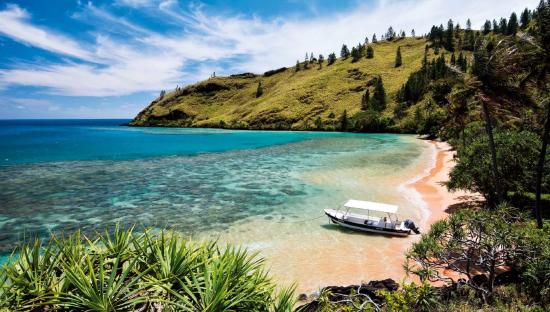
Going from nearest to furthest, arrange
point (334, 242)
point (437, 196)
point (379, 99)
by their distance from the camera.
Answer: point (334, 242) < point (437, 196) < point (379, 99)

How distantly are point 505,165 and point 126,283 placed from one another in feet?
96.5

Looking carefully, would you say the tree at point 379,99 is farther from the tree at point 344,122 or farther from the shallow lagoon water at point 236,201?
the shallow lagoon water at point 236,201

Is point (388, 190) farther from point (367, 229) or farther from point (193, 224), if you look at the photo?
point (193, 224)

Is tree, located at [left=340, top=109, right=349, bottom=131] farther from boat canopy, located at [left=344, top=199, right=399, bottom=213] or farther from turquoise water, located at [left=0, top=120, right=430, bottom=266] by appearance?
boat canopy, located at [left=344, top=199, right=399, bottom=213]

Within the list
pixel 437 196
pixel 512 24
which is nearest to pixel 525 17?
pixel 512 24

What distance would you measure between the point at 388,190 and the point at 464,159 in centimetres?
951

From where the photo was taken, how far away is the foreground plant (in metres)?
6.21

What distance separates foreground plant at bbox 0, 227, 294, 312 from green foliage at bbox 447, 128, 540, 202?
25916 mm

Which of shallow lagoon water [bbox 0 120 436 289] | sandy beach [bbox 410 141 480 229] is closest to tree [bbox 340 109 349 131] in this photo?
shallow lagoon water [bbox 0 120 436 289]

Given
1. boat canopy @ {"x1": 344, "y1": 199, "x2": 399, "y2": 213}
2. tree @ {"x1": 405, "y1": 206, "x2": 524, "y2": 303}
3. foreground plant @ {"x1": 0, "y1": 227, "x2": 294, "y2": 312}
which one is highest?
foreground plant @ {"x1": 0, "y1": 227, "x2": 294, "y2": 312}

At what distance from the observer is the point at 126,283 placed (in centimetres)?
707

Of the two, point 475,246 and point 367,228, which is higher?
point 475,246

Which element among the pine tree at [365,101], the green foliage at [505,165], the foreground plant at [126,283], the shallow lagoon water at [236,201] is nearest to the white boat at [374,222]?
the shallow lagoon water at [236,201]

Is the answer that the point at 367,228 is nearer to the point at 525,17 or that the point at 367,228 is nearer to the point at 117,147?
the point at 117,147
